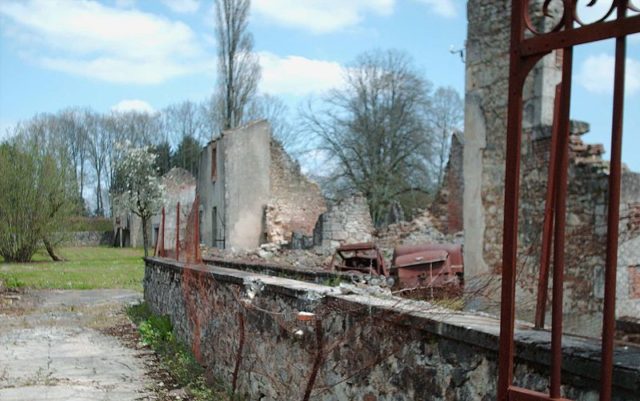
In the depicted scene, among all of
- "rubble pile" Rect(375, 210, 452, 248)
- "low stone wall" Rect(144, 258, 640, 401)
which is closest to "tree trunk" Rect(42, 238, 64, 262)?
"rubble pile" Rect(375, 210, 452, 248)

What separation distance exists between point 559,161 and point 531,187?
6422 mm

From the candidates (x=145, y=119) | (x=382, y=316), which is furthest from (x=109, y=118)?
(x=382, y=316)

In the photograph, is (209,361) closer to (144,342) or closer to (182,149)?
(144,342)

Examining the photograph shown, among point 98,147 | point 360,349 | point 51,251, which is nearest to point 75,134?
point 98,147

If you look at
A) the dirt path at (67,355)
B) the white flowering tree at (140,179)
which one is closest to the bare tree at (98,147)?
the white flowering tree at (140,179)

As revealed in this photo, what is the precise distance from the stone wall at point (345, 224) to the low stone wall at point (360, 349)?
18.6 meters

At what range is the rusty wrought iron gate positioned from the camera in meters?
1.98

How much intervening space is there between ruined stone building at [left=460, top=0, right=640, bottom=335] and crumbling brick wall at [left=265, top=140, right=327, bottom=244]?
2068 centimetres

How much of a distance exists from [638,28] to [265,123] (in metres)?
28.4

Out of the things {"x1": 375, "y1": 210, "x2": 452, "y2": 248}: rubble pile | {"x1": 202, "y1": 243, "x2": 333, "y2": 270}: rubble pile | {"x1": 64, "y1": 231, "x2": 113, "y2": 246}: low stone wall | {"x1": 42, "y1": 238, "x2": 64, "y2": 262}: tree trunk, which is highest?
{"x1": 375, "y1": 210, "x2": 452, "y2": 248}: rubble pile

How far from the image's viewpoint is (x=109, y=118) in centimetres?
5916

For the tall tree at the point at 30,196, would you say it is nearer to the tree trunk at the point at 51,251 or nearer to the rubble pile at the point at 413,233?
the tree trunk at the point at 51,251

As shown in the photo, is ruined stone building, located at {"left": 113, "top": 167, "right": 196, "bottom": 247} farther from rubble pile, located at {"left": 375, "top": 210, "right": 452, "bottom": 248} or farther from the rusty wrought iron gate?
the rusty wrought iron gate

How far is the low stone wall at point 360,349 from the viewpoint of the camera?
96.8 inches
